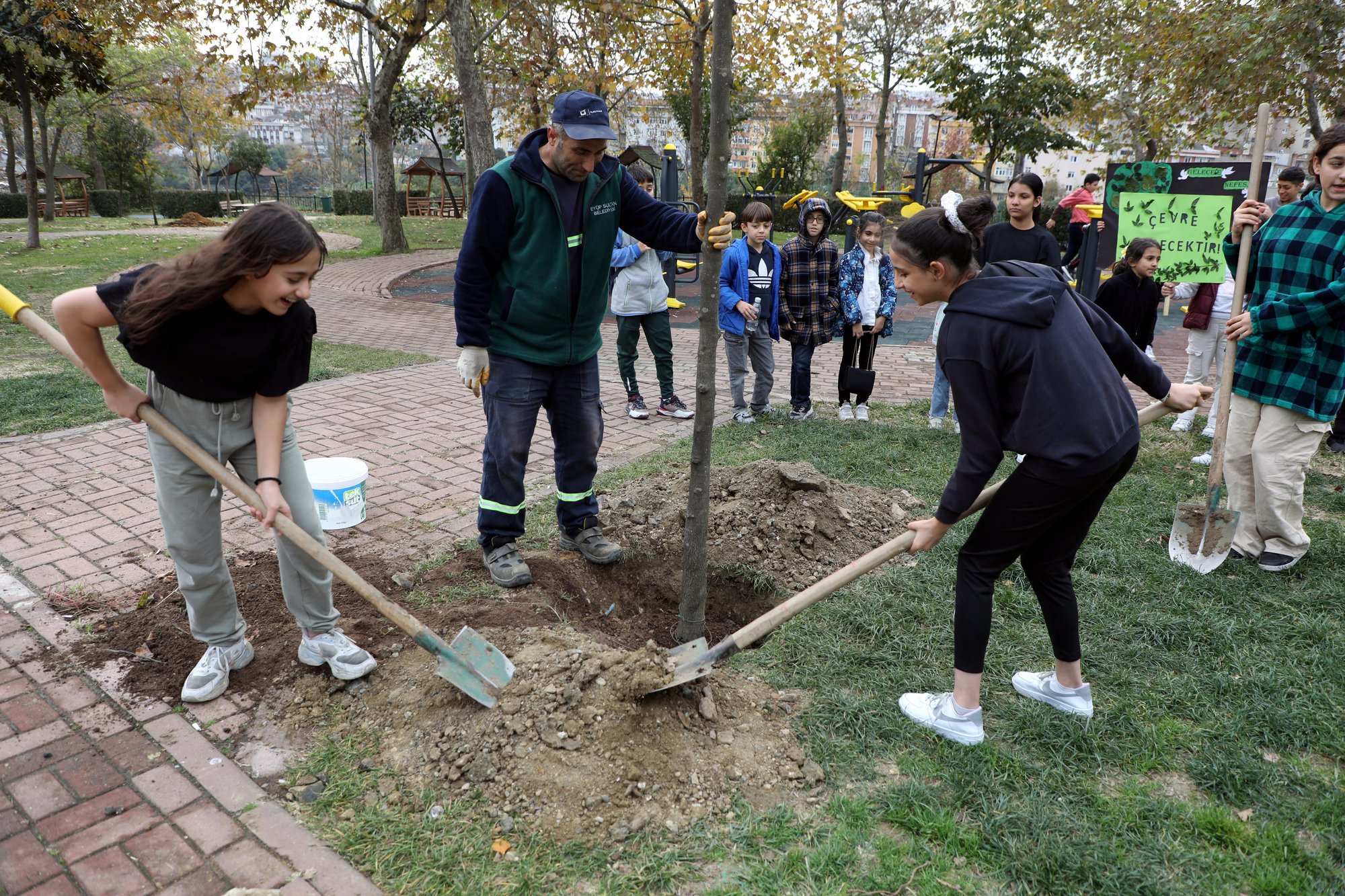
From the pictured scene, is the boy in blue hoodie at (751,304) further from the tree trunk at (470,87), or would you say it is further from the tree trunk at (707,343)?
the tree trunk at (470,87)

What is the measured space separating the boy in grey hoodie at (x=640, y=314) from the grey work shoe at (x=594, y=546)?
2672mm

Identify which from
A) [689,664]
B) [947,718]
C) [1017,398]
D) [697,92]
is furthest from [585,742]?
[697,92]

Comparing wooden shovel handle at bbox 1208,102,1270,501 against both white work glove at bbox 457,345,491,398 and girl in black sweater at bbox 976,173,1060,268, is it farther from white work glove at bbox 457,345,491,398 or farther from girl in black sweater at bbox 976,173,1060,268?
white work glove at bbox 457,345,491,398

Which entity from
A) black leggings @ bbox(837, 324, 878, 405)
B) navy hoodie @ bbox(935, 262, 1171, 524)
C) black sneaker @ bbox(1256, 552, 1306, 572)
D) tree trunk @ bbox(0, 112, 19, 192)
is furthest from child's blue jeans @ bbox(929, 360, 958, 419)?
tree trunk @ bbox(0, 112, 19, 192)

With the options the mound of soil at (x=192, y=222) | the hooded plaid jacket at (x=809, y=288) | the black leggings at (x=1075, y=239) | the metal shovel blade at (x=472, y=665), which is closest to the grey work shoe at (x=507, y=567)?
the metal shovel blade at (x=472, y=665)

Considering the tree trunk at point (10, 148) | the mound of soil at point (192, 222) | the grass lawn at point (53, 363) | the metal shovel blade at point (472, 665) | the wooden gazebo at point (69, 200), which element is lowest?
the metal shovel blade at point (472, 665)

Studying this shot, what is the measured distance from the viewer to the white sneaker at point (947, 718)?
9.05 ft

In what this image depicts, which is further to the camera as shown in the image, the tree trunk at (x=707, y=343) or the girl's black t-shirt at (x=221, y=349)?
the tree trunk at (x=707, y=343)

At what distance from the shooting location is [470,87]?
12750 mm

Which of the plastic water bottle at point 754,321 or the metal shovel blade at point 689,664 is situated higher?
the plastic water bottle at point 754,321

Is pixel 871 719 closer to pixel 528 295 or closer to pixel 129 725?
pixel 528 295

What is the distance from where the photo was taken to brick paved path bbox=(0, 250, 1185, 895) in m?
2.30

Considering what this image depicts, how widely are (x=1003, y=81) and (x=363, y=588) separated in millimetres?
18116

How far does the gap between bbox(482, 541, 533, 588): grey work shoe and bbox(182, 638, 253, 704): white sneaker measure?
1043 mm
